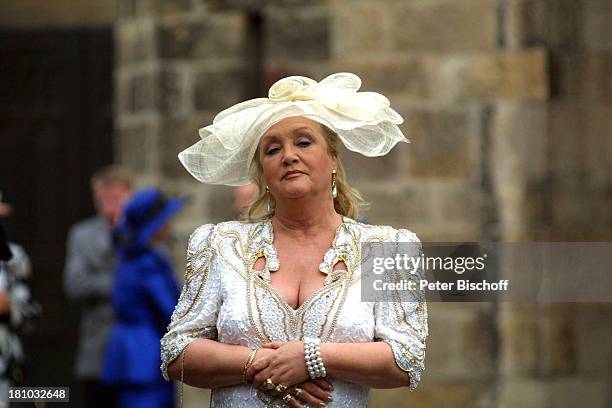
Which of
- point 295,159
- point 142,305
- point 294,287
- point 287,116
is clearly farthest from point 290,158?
point 142,305

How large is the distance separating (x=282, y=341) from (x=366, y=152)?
684 millimetres

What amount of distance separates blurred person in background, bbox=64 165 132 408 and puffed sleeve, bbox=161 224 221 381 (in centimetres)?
453

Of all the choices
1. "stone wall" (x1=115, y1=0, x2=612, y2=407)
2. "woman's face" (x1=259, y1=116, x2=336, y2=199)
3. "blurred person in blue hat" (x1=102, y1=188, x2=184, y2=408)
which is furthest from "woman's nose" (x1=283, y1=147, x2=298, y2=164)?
"stone wall" (x1=115, y1=0, x2=612, y2=407)

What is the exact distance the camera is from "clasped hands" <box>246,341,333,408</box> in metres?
4.84

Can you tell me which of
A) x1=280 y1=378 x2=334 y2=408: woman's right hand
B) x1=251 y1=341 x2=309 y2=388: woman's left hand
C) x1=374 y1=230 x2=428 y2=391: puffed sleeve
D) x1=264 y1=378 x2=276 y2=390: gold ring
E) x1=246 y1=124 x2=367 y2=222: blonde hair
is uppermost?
x1=246 y1=124 x2=367 y2=222: blonde hair

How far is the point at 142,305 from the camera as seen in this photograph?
8406 millimetres

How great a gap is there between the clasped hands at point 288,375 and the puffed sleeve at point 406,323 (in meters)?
0.22

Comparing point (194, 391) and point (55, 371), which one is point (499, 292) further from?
point (55, 371)

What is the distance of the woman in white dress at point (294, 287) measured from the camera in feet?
16.0

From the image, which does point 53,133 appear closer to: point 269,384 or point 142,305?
point 142,305

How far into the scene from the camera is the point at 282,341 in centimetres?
491

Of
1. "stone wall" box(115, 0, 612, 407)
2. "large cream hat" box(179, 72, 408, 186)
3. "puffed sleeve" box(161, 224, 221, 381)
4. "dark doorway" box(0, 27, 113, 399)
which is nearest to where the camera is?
"puffed sleeve" box(161, 224, 221, 381)

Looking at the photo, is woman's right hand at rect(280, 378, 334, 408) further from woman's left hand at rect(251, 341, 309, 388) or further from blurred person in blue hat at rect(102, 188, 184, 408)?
blurred person in blue hat at rect(102, 188, 184, 408)

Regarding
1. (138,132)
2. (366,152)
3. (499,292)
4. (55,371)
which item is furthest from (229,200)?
(366,152)
